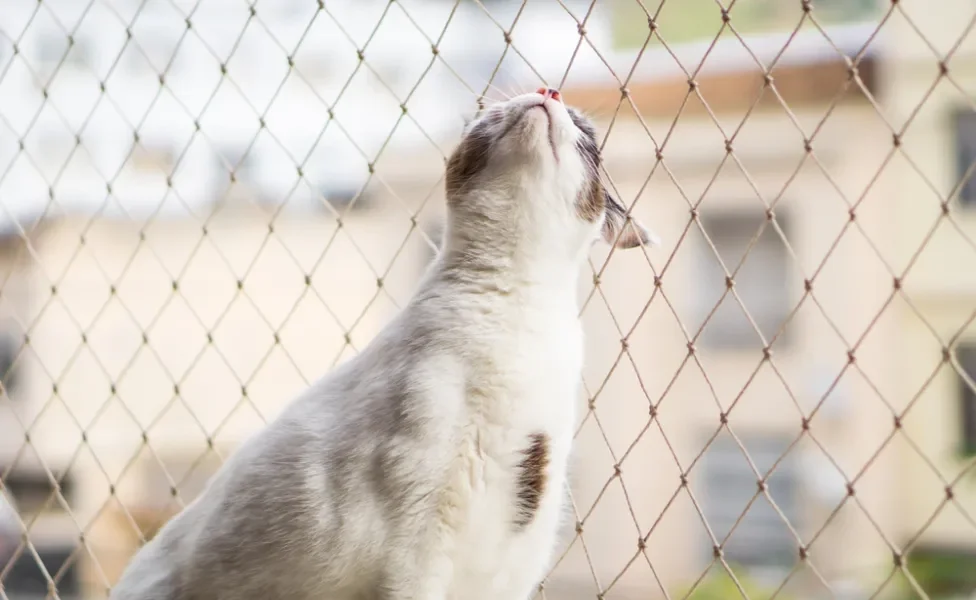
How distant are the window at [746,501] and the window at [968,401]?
2.02ft

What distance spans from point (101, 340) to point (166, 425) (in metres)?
0.52

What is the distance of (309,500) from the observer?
745mm

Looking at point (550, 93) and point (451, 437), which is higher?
point (550, 93)

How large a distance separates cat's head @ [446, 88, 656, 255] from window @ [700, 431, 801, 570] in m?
3.04

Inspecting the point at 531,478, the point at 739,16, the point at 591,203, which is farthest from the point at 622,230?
the point at 739,16

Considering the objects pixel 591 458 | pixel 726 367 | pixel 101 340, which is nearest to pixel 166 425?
pixel 101 340

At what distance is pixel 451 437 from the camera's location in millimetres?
735

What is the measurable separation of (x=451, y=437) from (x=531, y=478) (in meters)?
0.08

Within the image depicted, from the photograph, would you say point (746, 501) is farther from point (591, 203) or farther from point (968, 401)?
point (591, 203)

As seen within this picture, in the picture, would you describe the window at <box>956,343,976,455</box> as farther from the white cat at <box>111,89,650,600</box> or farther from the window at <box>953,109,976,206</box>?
the white cat at <box>111,89,650,600</box>

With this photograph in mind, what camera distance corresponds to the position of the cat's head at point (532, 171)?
0.82 meters

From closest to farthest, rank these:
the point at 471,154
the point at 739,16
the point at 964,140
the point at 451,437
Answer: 1. the point at 451,437
2. the point at 471,154
3. the point at 739,16
4. the point at 964,140

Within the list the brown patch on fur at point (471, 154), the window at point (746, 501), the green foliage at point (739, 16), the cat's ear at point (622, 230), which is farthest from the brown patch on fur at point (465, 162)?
the window at point (746, 501)

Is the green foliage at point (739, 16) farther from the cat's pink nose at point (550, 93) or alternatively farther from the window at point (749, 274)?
the cat's pink nose at point (550, 93)
